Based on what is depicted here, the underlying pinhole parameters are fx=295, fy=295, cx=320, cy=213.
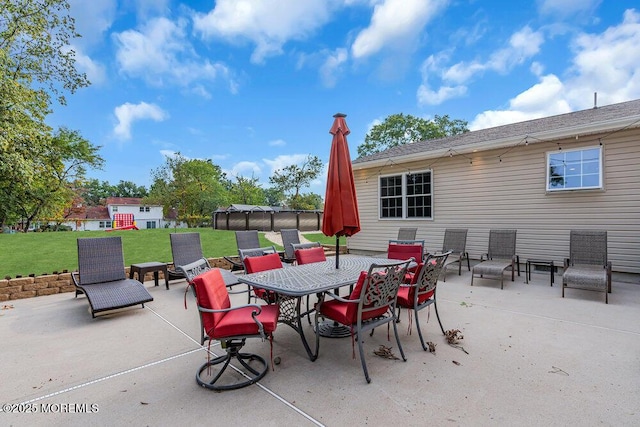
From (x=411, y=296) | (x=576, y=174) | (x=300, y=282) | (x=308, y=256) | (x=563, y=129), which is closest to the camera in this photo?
(x=300, y=282)

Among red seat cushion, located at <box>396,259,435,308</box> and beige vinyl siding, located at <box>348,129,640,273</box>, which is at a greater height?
beige vinyl siding, located at <box>348,129,640,273</box>

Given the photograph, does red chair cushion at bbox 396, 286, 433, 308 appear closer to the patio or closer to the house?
the patio

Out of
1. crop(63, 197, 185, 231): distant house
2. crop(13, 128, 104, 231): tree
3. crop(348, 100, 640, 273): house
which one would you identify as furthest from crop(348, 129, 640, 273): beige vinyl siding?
crop(63, 197, 185, 231): distant house

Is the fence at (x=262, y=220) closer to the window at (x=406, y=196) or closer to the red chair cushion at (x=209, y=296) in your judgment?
the window at (x=406, y=196)

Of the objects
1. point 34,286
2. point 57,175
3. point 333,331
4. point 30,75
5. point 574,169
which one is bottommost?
point 333,331

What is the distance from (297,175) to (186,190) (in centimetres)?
1237

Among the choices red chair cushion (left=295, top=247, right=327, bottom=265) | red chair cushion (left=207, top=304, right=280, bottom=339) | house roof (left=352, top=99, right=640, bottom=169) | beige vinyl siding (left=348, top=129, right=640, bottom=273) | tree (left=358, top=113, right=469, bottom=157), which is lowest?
red chair cushion (left=207, top=304, right=280, bottom=339)

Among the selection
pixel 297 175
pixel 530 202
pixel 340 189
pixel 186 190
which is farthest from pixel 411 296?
pixel 297 175

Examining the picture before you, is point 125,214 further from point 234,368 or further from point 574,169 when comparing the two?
point 574,169

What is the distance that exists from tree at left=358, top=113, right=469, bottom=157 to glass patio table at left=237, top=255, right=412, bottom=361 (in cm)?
2607

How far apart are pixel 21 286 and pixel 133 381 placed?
455cm

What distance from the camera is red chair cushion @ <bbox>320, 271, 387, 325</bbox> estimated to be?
262cm

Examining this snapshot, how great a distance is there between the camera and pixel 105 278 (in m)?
4.83

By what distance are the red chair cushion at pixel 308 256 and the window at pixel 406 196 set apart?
516 cm
